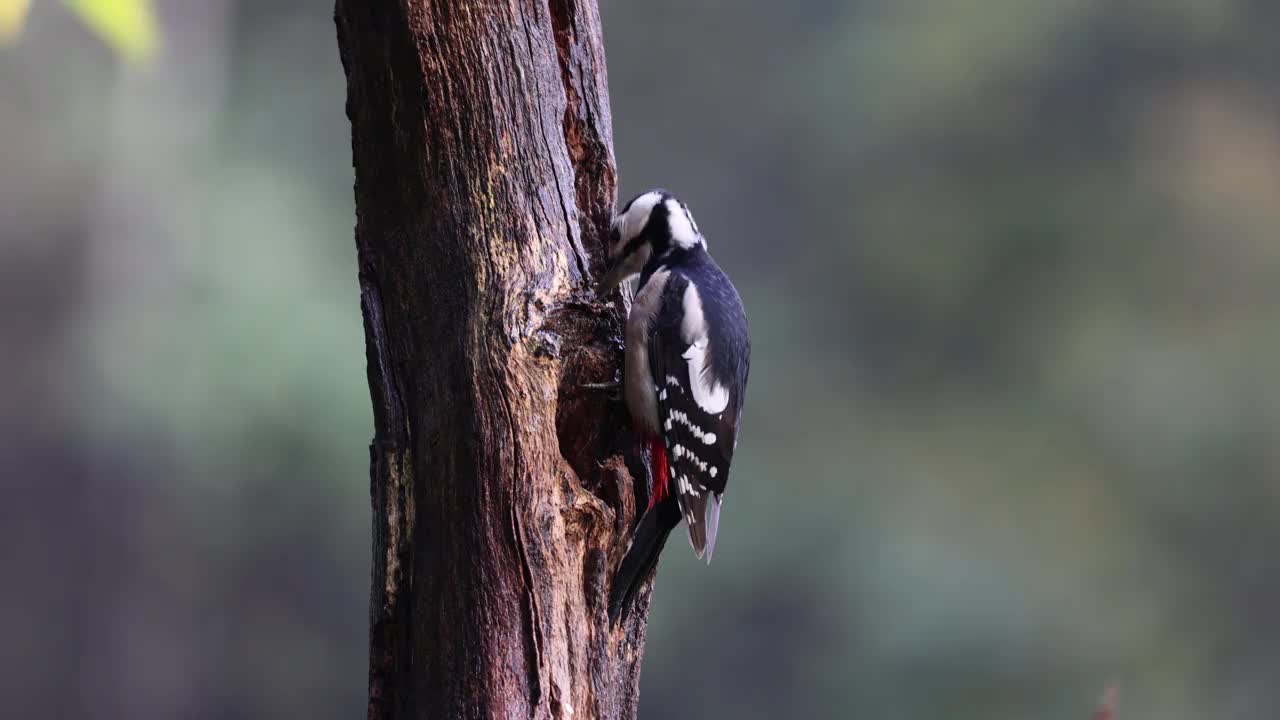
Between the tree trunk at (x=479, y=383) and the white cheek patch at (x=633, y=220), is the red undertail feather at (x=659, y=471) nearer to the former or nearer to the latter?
the tree trunk at (x=479, y=383)

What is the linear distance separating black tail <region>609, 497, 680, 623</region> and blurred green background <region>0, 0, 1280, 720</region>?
1.92 metres

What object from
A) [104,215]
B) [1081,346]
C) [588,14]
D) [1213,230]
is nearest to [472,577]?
[588,14]

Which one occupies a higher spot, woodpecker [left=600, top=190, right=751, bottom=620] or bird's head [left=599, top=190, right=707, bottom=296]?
bird's head [left=599, top=190, right=707, bottom=296]

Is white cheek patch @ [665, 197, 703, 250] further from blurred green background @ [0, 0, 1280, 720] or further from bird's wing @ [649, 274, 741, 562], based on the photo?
blurred green background @ [0, 0, 1280, 720]

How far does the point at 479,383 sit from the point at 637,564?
1.10 feet

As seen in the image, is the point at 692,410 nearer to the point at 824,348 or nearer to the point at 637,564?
the point at 637,564

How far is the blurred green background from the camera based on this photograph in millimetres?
3320

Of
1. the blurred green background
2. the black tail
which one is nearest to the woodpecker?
the black tail

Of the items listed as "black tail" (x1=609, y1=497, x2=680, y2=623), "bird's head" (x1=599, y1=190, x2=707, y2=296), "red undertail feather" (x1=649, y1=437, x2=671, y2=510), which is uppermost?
"bird's head" (x1=599, y1=190, x2=707, y2=296)

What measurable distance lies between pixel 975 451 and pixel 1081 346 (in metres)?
0.46

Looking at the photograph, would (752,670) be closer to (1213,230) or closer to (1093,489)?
(1093,489)

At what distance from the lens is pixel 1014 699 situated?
11.3ft

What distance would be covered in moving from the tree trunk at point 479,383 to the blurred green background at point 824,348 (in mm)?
1923

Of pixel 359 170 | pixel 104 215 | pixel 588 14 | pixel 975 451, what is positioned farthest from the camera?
pixel 975 451
